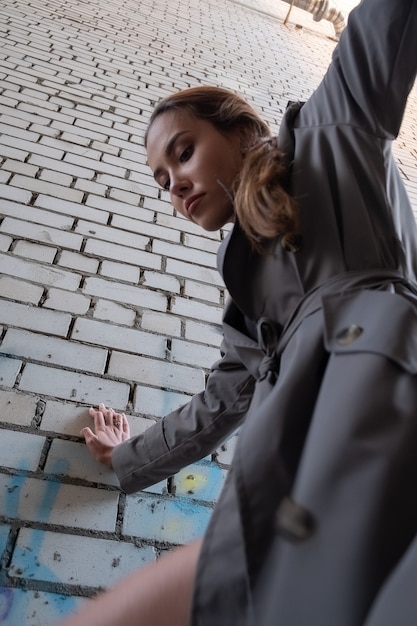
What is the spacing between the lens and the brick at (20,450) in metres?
1.14

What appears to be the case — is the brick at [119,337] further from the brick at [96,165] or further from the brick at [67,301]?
the brick at [96,165]

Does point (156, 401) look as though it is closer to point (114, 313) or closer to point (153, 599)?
point (114, 313)

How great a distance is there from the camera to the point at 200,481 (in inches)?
49.6

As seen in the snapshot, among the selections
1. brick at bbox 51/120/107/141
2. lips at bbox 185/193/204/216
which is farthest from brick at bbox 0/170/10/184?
lips at bbox 185/193/204/216

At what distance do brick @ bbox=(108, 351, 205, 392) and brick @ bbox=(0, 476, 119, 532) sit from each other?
0.35m

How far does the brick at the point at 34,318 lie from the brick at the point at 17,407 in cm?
23

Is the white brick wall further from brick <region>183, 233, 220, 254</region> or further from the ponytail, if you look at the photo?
the ponytail

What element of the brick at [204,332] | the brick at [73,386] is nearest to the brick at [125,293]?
the brick at [204,332]

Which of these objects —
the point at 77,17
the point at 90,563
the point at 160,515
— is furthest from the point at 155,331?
the point at 77,17

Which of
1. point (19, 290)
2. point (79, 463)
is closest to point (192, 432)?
point (79, 463)

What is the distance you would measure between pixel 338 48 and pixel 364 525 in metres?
0.81

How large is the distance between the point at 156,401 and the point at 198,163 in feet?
2.28

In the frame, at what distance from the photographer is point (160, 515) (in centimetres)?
117

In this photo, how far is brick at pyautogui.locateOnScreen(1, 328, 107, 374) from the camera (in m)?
1.35
